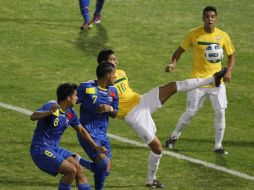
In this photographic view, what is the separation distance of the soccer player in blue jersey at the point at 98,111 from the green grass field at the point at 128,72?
117cm

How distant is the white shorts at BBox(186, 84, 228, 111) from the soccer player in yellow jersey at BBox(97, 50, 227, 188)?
1820 millimetres

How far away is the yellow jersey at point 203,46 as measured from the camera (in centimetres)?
1911

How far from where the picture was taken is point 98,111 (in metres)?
15.5

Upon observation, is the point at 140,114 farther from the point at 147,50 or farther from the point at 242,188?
the point at 147,50

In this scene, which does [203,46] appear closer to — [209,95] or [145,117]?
[209,95]

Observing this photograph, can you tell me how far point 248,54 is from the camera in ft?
85.7

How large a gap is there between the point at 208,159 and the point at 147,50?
779cm

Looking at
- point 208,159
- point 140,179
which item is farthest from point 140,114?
point 208,159

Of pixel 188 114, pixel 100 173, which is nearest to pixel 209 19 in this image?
pixel 188 114

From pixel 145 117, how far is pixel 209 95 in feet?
9.17

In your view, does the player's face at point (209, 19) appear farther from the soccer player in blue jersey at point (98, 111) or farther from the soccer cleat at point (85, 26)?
the soccer cleat at point (85, 26)

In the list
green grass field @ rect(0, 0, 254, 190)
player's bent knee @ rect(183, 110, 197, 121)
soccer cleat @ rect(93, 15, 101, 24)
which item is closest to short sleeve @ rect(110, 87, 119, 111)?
green grass field @ rect(0, 0, 254, 190)

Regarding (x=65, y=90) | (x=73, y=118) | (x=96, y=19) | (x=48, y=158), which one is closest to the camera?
(x=65, y=90)

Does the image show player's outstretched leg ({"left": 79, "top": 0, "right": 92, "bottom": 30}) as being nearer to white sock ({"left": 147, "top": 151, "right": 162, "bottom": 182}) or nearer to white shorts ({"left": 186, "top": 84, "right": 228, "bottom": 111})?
white shorts ({"left": 186, "top": 84, "right": 228, "bottom": 111})
